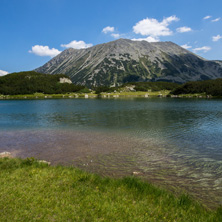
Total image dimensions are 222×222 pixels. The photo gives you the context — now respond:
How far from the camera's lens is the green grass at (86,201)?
27.3ft

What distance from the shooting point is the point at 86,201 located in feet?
30.8

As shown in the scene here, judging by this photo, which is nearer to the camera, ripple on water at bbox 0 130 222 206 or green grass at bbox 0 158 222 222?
green grass at bbox 0 158 222 222

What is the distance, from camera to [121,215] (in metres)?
Answer: 8.35

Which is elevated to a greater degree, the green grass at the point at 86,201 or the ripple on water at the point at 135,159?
the green grass at the point at 86,201

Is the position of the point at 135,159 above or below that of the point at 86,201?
below

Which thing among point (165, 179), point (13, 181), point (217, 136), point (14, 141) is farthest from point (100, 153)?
point (217, 136)

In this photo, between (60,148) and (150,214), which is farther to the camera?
(60,148)

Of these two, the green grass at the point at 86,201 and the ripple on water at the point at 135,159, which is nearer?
the green grass at the point at 86,201

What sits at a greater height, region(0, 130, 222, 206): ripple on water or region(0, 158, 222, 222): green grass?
region(0, 158, 222, 222): green grass

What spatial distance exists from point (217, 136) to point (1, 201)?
3147 cm

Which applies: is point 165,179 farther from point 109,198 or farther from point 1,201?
point 1,201

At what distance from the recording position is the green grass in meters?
8.31

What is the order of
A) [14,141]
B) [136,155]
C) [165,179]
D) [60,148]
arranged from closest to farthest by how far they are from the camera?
[165,179] → [136,155] → [60,148] → [14,141]

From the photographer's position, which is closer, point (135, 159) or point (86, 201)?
point (86, 201)
